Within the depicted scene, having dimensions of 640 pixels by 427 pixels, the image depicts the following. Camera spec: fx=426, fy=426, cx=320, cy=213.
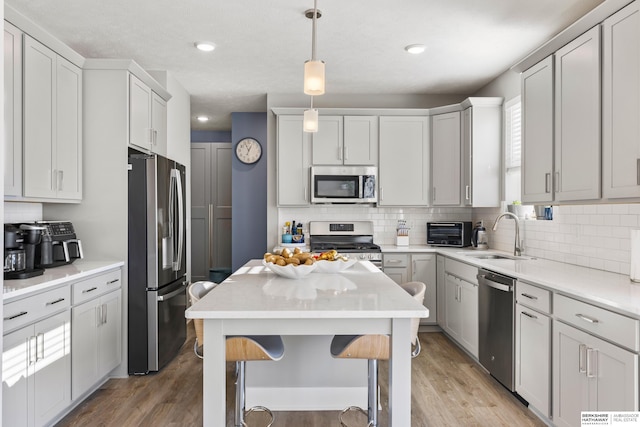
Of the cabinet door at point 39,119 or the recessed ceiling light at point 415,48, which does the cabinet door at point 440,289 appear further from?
the cabinet door at point 39,119

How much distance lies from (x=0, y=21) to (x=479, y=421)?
10.1 feet

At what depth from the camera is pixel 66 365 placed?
A: 8.45 ft

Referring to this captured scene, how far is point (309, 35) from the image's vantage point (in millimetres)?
3365

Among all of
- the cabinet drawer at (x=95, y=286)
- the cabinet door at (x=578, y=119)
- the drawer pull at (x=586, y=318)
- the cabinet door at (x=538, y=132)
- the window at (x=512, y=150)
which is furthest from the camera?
the window at (x=512, y=150)

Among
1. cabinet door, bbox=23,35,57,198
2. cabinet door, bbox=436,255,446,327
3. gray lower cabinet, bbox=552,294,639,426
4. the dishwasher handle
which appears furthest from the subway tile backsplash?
cabinet door, bbox=23,35,57,198

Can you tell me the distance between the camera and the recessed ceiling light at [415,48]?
11.8 feet

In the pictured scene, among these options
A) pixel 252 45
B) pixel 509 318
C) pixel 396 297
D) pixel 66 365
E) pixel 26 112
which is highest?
pixel 252 45

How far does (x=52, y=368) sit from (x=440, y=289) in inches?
138

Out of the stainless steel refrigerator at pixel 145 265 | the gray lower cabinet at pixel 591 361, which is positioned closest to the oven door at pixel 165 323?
the stainless steel refrigerator at pixel 145 265

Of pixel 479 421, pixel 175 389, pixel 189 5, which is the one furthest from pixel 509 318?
pixel 189 5

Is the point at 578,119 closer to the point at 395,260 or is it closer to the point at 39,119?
the point at 395,260

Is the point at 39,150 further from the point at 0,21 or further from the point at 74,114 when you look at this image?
the point at 0,21

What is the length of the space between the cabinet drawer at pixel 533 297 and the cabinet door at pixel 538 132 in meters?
0.63

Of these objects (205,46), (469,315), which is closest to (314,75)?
(205,46)
